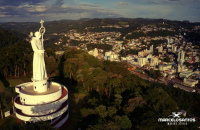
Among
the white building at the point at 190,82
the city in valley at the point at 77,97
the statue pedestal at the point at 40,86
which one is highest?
Answer: the statue pedestal at the point at 40,86

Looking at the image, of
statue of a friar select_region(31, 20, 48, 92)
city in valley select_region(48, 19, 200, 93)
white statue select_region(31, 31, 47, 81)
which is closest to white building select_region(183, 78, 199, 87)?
city in valley select_region(48, 19, 200, 93)

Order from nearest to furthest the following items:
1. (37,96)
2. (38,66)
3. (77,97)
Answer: (37,96)
(38,66)
(77,97)

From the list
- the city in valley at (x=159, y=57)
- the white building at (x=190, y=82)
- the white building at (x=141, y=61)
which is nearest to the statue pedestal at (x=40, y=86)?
the city in valley at (x=159, y=57)

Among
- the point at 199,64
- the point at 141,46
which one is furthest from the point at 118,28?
the point at 199,64

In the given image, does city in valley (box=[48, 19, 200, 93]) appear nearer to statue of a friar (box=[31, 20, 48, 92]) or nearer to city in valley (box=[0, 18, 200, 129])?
city in valley (box=[0, 18, 200, 129])

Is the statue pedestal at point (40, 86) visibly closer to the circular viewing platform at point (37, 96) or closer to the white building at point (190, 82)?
the circular viewing platform at point (37, 96)

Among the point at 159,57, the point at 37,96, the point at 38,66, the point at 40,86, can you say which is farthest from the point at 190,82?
the point at 37,96

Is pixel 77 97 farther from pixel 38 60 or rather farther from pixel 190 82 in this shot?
pixel 190 82

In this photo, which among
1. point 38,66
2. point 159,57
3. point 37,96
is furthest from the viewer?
point 159,57

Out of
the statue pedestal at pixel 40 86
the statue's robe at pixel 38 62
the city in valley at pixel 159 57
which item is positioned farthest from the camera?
the city in valley at pixel 159 57

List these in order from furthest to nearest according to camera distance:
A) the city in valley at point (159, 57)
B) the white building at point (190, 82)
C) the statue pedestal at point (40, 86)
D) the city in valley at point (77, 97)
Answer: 1. the city in valley at point (159, 57)
2. the white building at point (190, 82)
3. the statue pedestal at point (40, 86)
4. the city in valley at point (77, 97)

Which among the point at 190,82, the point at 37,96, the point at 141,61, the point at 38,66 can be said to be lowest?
the point at 190,82
